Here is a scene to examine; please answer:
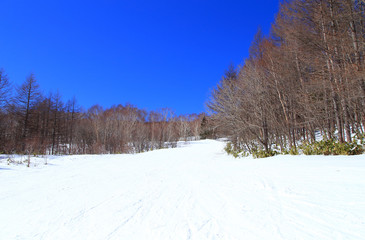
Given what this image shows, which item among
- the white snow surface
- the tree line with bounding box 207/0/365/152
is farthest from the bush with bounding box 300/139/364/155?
the white snow surface

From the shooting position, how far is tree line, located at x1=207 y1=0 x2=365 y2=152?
21.3 feet

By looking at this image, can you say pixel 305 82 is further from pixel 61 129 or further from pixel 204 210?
pixel 61 129

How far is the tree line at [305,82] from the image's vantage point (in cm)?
649

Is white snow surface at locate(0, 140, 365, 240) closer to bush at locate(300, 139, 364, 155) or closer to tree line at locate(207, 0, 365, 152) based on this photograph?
bush at locate(300, 139, 364, 155)

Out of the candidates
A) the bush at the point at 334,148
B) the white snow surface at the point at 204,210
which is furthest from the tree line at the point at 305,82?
the white snow surface at the point at 204,210

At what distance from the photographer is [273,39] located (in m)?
11.4

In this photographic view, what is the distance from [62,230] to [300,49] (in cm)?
1061

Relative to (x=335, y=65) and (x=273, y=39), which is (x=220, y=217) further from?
(x=273, y=39)

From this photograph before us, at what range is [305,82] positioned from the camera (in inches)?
309

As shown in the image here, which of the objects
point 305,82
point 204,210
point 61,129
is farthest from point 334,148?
point 61,129

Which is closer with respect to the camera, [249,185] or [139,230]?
[139,230]

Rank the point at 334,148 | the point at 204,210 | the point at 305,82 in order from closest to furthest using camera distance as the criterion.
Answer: the point at 204,210, the point at 334,148, the point at 305,82

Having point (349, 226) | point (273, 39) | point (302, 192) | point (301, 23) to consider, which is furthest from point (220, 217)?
point (273, 39)

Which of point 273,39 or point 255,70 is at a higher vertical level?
point 273,39
